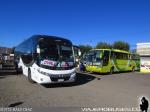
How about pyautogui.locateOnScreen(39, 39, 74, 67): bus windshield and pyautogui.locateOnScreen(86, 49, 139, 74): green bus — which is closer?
pyautogui.locateOnScreen(39, 39, 74, 67): bus windshield

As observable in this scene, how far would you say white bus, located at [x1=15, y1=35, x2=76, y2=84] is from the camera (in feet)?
47.1

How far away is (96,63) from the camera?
→ 25578 mm

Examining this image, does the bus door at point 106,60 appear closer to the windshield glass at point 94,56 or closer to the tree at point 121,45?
the windshield glass at point 94,56

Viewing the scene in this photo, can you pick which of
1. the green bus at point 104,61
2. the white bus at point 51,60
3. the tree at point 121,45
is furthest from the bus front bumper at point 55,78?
the tree at point 121,45

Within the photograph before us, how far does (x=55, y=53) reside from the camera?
15125mm

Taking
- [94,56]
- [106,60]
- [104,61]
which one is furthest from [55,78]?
[106,60]

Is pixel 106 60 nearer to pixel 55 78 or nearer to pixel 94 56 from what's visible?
pixel 94 56

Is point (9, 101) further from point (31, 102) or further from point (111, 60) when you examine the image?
point (111, 60)

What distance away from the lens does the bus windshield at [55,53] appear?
1455cm

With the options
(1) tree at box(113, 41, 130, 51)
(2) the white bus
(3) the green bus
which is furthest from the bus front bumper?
(1) tree at box(113, 41, 130, 51)

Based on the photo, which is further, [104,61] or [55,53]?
[104,61]

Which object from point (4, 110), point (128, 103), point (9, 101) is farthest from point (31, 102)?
point (128, 103)

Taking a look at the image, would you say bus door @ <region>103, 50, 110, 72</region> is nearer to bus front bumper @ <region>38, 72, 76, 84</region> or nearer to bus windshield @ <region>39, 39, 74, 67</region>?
bus windshield @ <region>39, 39, 74, 67</region>

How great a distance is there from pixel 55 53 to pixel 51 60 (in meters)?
0.71
